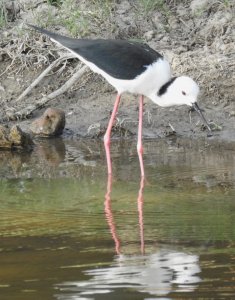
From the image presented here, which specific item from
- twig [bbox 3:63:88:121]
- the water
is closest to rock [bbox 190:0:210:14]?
twig [bbox 3:63:88:121]

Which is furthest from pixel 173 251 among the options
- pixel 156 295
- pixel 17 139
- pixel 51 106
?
pixel 51 106

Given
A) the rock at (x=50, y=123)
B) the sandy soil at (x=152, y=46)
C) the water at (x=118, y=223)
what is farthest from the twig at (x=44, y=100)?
the water at (x=118, y=223)

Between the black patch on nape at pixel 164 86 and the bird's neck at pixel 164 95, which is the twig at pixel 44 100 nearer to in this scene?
the bird's neck at pixel 164 95

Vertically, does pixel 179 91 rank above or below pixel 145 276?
above

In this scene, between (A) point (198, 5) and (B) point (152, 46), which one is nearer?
(B) point (152, 46)

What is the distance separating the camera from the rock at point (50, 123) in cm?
873

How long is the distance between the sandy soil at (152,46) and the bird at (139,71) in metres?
0.93

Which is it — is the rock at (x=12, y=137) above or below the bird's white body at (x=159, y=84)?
below

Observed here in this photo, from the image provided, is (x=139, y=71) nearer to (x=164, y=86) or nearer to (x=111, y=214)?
(x=164, y=86)

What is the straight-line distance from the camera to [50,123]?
8.77 m

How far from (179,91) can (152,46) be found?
1.99 meters

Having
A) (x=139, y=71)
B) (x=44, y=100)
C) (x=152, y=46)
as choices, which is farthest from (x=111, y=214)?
(x=152, y=46)

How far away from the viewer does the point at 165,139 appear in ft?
28.7

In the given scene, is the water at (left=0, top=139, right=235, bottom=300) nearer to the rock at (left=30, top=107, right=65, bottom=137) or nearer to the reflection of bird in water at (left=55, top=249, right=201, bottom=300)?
the reflection of bird in water at (left=55, top=249, right=201, bottom=300)
